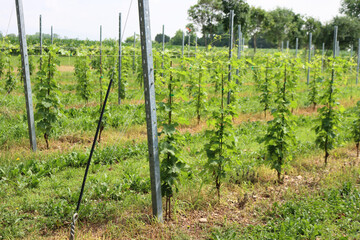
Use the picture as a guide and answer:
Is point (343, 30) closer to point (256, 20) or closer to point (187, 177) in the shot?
point (256, 20)

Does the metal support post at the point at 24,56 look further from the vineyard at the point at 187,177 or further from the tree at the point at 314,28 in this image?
the tree at the point at 314,28

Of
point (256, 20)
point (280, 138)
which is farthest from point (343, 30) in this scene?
point (280, 138)

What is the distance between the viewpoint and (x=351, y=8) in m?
56.8

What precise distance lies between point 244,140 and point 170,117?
3.87 metres

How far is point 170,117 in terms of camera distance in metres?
4.45

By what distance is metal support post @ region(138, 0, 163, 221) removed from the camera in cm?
382

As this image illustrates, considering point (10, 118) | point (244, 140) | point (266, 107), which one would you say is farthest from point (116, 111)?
point (266, 107)

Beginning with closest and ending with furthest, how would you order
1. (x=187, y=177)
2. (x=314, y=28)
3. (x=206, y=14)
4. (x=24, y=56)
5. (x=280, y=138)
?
(x=187, y=177)
(x=280, y=138)
(x=24, y=56)
(x=206, y=14)
(x=314, y=28)

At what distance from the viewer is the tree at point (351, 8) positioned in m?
55.7

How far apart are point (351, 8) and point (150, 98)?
64.5 meters

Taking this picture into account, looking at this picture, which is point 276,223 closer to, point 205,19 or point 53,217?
point 53,217

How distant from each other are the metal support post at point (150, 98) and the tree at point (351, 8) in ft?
203

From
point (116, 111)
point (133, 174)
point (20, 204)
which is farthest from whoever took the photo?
point (116, 111)

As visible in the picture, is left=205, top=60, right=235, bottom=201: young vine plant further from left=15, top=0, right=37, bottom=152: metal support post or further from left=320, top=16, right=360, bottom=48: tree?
left=320, top=16, right=360, bottom=48: tree
